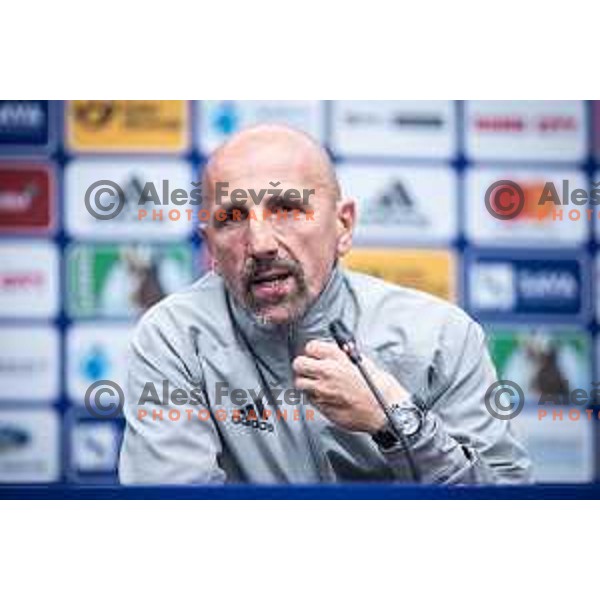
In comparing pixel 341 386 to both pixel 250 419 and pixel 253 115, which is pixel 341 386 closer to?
pixel 250 419

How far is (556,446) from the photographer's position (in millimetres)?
2188

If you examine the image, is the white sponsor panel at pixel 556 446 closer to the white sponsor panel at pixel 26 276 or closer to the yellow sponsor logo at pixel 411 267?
the yellow sponsor logo at pixel 411 267

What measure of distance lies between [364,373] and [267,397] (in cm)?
22

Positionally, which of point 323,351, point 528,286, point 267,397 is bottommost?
point 267,397

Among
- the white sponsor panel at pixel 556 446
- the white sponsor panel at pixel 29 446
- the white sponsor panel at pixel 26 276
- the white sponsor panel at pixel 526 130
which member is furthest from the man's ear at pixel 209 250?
the white sponsor panel at pixel 556 446

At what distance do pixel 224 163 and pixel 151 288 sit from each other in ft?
1.08

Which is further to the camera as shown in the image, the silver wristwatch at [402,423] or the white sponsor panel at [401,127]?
the white sponsor panel at [401,127]

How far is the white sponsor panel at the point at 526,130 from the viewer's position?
7.14 ft

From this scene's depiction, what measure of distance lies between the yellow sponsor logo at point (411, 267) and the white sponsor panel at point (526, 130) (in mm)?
255

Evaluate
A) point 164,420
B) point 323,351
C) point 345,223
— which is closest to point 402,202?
point 345,223

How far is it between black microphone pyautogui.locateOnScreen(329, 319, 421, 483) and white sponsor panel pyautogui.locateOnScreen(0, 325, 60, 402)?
64 cm

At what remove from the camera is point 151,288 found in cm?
215

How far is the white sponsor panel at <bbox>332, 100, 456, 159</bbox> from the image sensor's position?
216 centimetres

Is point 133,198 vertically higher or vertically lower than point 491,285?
higher
